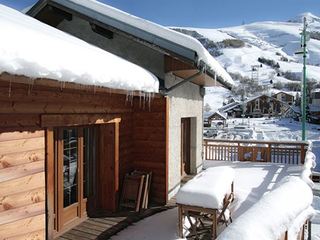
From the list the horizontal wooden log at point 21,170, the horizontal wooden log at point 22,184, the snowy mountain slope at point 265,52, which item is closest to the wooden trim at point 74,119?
the horizontal wooden log at point 21,170

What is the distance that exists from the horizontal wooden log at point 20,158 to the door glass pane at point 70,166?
1.03 m

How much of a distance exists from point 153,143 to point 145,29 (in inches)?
90.8

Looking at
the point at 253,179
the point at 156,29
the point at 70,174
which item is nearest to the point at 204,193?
the point at 70,174

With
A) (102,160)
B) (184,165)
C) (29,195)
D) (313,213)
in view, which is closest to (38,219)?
(29,195)

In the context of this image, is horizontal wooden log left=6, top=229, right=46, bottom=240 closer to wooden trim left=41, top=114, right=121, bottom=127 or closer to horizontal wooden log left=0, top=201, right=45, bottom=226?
horizontal wooden log left=0, top=201, right=45, bottom=226

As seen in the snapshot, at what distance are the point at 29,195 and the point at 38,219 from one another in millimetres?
348

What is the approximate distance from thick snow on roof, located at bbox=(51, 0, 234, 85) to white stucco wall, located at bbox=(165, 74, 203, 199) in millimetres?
1097

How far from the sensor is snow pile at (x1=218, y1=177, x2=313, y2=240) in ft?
5.28

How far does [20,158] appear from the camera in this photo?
3691mm

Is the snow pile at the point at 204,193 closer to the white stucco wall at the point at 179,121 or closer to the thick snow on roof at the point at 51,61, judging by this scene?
the white stucco wall at the point at 179,121

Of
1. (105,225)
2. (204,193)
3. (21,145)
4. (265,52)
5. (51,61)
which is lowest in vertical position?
(105,225)

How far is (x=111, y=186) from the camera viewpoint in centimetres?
594

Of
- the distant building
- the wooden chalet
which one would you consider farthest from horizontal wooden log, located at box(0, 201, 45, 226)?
the distant building

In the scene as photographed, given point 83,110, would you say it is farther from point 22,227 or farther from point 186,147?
point 186,147
